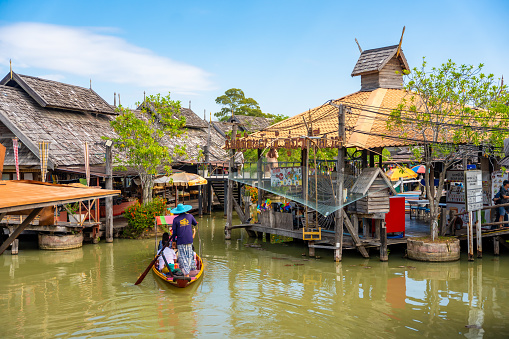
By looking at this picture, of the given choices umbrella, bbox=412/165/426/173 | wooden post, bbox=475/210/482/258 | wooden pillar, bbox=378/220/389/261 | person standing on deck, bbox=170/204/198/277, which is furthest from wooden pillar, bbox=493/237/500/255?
person standing on deck, bbox=170/204/198/277

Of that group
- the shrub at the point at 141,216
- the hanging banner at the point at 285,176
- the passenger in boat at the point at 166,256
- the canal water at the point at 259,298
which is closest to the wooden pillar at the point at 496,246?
the canal water at the point at 259,298

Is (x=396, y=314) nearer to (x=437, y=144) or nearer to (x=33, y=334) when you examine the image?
(x=437, y=144)

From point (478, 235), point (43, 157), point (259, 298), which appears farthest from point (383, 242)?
point (43, 157)

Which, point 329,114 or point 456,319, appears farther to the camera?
point 329,114

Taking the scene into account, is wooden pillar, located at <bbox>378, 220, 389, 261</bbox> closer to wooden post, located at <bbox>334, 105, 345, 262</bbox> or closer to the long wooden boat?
wooden post, located at <bbox>334, 105, 345, 262</bbox>

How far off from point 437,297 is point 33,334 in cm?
883

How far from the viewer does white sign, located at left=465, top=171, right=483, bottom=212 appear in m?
14.2

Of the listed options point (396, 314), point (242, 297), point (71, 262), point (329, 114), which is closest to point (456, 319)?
point (396, 314)

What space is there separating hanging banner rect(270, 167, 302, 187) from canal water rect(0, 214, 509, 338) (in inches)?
94.9

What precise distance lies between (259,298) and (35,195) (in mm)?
6874

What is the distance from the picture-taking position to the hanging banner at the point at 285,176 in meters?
16.9

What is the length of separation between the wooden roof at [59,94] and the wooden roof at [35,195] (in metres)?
16.8

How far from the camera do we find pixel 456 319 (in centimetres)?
995

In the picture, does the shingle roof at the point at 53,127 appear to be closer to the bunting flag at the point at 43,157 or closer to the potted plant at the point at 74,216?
the bunting flag at the point at 43,157
